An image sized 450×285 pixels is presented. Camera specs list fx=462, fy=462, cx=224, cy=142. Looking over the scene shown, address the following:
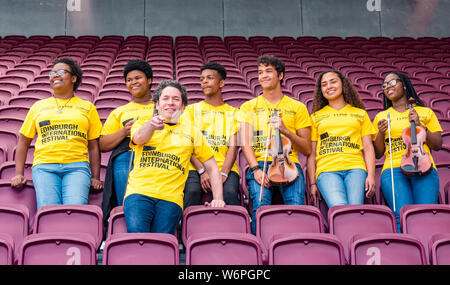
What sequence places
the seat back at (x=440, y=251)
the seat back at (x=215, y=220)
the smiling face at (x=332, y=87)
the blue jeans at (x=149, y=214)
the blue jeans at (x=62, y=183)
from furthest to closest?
the smiling face at (x=332, y=87) < the blue jeans at (x=62, y=183) < the seat back at (x=215, y=220) < the blue jeans at (x=149, y=214) < the seat back at (x=440, y=251)

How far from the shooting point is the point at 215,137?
2922mm

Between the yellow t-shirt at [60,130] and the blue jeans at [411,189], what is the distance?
1.80 metres

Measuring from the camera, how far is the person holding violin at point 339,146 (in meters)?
2.69

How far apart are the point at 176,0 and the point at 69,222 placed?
7.46 m

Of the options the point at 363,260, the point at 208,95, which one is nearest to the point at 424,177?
the point at 363,260

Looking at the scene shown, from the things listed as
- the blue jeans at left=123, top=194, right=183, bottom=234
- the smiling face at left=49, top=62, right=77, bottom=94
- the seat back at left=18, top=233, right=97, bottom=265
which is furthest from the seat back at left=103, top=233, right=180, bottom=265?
the smiling face at left=49, top=62, right=77, bottom=94

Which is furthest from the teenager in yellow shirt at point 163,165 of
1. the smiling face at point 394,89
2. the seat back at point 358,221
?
the smiling face at point 394,89

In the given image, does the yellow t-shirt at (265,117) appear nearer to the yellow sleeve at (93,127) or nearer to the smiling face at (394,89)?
the smiling face at (394,89)

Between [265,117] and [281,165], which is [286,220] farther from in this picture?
[265,117]

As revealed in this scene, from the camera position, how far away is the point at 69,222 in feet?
7.51

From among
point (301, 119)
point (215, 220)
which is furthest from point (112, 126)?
point (301, 119)

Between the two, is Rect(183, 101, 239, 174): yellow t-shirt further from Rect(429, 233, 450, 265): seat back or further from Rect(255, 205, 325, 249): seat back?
Rect(429, 233, 450, 265): seat back

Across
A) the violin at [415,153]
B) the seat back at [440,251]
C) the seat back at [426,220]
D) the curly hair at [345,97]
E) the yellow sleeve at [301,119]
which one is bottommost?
the seat back at [440,251]
